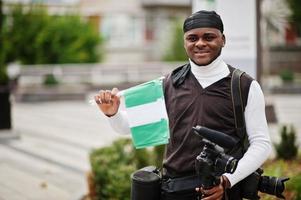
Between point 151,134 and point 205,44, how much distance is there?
0.55m

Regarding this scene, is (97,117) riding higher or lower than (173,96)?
lower

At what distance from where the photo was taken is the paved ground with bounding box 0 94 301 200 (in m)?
6.82

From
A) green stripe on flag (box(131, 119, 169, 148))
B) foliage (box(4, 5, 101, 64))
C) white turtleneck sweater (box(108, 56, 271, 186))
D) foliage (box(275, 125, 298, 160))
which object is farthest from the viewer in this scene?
foliage (box(4, 5, 101, 64))

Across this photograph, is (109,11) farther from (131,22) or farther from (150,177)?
(150,177)

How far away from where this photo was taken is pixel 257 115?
2529 mm

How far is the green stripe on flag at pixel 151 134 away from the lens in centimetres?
272

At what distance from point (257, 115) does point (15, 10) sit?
64.0 feet

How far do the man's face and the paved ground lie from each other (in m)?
4.00

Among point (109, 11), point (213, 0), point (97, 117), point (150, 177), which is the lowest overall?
point (97, 117)

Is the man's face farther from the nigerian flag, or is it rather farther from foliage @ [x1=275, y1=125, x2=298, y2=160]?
foliage @ [x1=275, y1=125, x2=298, y2=160]

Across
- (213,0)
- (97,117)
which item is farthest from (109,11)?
(213,0)

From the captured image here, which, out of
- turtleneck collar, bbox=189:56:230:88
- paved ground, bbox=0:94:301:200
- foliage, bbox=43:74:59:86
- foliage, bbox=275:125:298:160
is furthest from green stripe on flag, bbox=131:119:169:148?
foliage, bbox=43:74:59:86

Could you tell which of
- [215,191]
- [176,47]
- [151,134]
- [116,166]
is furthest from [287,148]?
[176,47]

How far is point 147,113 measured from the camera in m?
2.77
